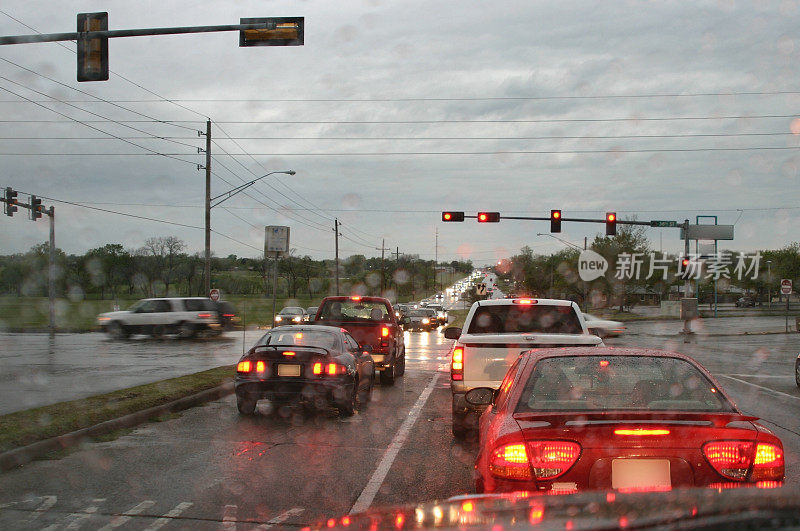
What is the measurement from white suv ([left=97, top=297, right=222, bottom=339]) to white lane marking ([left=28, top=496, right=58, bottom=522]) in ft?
92.5

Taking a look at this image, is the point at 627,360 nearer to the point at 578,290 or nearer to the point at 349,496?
the point at 349,496

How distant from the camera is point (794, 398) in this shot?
1468 centimetres

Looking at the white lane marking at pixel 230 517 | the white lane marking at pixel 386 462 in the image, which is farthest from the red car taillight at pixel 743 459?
the white lane marking at pixel 230 517

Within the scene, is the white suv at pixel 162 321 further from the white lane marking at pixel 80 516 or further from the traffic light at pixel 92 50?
the white lane marking at pixel 80 516

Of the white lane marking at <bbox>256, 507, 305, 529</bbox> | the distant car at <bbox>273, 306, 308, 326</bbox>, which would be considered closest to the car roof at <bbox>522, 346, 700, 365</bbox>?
the white lane marking at <bbox>256, 507, 305, 529</bbox>

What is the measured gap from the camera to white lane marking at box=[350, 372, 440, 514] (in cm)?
674

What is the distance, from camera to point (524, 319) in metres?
11.1

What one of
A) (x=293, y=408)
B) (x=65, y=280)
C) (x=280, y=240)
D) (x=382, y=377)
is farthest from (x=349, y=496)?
(x=65, y=280)

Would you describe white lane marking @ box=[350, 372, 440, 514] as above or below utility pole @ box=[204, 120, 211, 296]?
below

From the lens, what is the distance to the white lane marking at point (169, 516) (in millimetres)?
6027

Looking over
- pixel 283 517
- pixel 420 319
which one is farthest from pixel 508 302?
pixel 420 319

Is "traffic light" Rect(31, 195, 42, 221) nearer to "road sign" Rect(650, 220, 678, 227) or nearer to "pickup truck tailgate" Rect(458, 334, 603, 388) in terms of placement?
"road sign" Rect(650, 220, 678, 227)

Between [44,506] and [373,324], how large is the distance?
10787mm

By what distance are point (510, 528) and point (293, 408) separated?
1102cm
